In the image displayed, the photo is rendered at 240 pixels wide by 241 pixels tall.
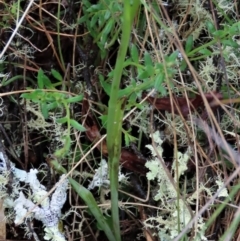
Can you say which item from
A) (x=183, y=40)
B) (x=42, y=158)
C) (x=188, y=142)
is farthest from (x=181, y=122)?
(x=42, y=158)

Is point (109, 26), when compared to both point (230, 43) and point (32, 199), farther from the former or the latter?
point (32, 199)

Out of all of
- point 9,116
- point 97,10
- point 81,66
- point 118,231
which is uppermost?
point 97,10

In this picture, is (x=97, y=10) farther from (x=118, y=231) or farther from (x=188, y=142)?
(x=118, y=231)

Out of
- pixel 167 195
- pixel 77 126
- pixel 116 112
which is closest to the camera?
pixel 116 112

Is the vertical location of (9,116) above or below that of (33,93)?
below

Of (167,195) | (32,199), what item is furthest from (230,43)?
(32,199)

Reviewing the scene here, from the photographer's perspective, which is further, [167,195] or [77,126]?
[167,195]

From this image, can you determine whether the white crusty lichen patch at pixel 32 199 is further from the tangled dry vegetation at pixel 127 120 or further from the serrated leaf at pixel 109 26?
the serrated leaf at pixel 109 26
